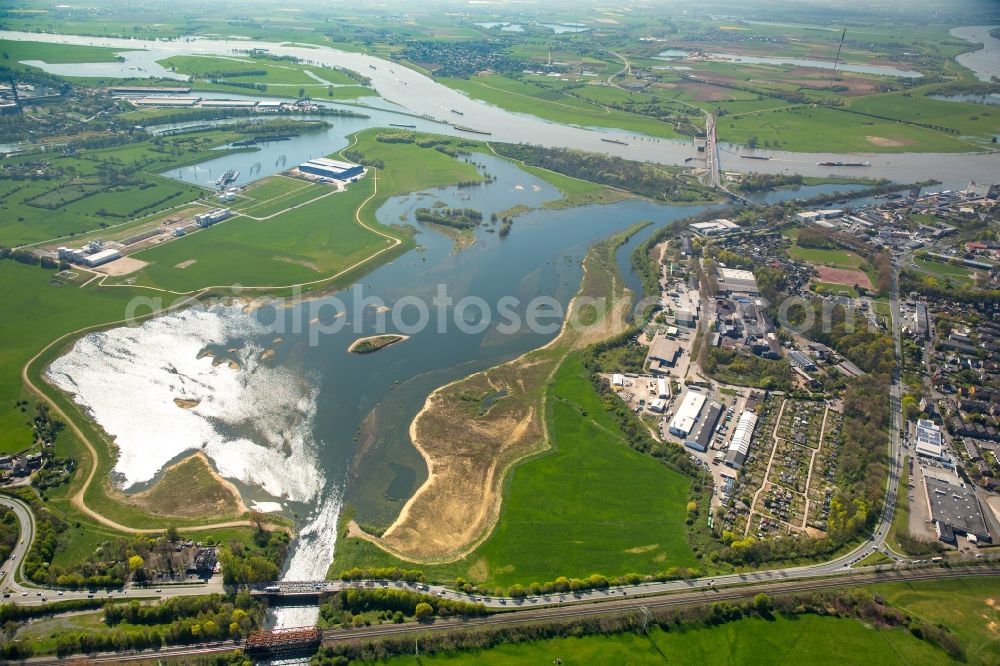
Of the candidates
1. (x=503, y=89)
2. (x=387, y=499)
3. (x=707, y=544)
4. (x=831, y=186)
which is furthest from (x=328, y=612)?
(x=503, y=89)

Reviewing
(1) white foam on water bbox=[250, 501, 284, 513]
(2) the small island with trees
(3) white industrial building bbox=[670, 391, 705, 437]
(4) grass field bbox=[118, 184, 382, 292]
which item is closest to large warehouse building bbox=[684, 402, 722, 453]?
(3) white industrial building bbox=[670, 391, 705, 437]

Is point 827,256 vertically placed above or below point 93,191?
above

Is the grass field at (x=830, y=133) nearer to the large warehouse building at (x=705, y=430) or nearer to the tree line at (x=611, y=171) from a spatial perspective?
the tree line at (x=611, y=171)

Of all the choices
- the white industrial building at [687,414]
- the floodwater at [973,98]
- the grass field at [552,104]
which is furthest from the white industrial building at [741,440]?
the floodwater at [973,98]

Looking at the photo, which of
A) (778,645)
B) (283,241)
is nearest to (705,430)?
(778,645)

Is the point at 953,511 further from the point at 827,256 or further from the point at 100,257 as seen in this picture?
the point at 100,257
